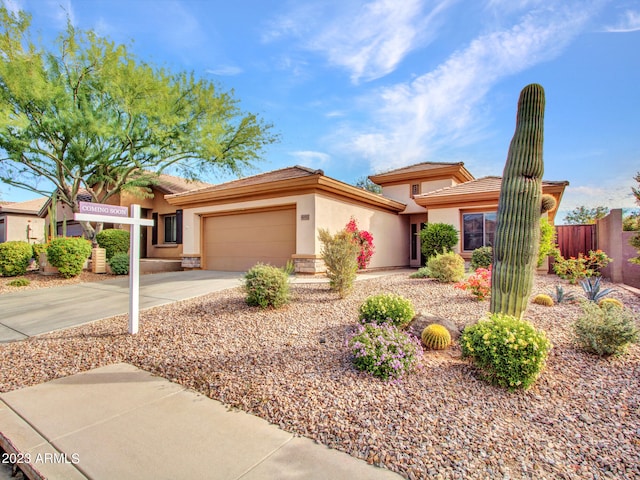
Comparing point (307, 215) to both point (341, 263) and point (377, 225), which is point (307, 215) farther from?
point (377, 225)

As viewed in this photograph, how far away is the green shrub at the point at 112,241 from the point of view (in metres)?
14.7

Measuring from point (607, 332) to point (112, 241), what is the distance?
1682 centimetres

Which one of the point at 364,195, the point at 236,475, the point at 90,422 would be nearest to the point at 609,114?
the point at 364,195

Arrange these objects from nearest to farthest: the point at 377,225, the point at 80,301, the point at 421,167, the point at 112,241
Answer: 1. the point at 80,301
2. the point at 377,225
3. the point at 112,241
4. the point at 421,167

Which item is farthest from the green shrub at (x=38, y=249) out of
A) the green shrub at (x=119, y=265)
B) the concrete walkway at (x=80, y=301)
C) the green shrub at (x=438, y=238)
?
the green shrub at (x=438, y=238)

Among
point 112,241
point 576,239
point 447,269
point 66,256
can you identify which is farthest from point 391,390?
point 112,241

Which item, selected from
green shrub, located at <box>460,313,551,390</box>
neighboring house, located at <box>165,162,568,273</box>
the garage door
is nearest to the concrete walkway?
the garage door

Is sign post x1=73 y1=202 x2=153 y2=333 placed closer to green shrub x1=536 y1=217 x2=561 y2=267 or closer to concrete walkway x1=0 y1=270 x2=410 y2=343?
concrete walkway x1=0 y1=270 x2=410 y2=343

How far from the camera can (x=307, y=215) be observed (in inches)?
418

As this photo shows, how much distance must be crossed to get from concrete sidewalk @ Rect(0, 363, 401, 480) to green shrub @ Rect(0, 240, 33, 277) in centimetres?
1166

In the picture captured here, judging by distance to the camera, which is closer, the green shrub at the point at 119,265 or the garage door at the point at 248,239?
the garage door at the point at 248,239

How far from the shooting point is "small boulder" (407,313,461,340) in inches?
→ 184

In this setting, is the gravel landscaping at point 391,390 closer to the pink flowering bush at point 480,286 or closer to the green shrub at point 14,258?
the pink flowering bush at point 480,286

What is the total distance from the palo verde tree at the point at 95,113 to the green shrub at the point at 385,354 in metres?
14.9
